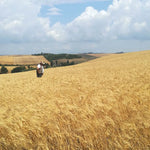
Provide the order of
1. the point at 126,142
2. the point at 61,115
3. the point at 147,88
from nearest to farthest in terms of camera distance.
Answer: the point at 126,142
the point at 61,115
the point at 147,88

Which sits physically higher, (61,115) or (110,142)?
(61,115)

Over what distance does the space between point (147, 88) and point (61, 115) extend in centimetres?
405

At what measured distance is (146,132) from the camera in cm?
361

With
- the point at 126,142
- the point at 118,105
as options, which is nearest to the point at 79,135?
the point at 126,142

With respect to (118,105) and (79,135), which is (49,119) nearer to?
(79,135)

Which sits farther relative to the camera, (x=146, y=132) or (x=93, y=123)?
(x=93, y=123)

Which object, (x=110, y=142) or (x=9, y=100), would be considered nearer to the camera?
(x=110, y=142)

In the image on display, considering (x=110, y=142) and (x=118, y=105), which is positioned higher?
(x=118, y=105)

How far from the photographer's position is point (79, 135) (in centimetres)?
366

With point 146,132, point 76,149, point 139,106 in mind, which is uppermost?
point 139,106

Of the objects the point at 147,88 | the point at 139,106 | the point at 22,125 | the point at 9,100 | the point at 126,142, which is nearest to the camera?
the point at 126,142

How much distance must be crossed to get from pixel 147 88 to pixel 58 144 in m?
4.56

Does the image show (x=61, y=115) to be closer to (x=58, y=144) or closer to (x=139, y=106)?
(x=58, y=144)

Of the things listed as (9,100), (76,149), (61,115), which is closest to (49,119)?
(61,115)
